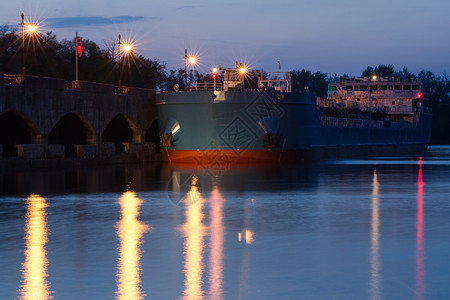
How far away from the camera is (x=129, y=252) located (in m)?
12.3

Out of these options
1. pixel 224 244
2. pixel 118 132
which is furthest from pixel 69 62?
pixel 224 244

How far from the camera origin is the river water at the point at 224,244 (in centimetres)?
972

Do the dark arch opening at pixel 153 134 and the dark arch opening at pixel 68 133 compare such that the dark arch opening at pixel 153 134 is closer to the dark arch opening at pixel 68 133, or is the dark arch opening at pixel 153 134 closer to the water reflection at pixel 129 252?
the dark arch opening at pixel 68 133

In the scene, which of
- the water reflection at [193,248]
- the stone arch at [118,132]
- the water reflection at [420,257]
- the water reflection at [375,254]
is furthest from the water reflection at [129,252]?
the stone arch at [118,132]

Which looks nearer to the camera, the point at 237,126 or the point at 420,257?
the point at 420,257

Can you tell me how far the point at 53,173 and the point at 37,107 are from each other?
6.15 meters

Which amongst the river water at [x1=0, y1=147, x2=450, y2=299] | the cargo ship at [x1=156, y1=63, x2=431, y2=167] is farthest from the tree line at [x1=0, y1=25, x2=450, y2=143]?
the river water at [x1=0, y1=147, x2=450, y2=299]

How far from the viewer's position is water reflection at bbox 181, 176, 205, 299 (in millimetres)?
9656

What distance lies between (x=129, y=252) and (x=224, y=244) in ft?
6.20

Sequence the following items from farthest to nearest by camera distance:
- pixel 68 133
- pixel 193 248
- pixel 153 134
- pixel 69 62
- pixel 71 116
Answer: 1. pixel 69 62
2. pixel 153 134
3. pixel 68 133
4. pixel 71 116
5. pixel 193 248

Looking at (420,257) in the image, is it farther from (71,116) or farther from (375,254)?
(71,116)

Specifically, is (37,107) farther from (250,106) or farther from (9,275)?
(9,275)

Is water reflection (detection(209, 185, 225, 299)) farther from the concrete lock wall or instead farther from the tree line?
the tree line

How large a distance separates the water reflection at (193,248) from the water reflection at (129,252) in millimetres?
719
